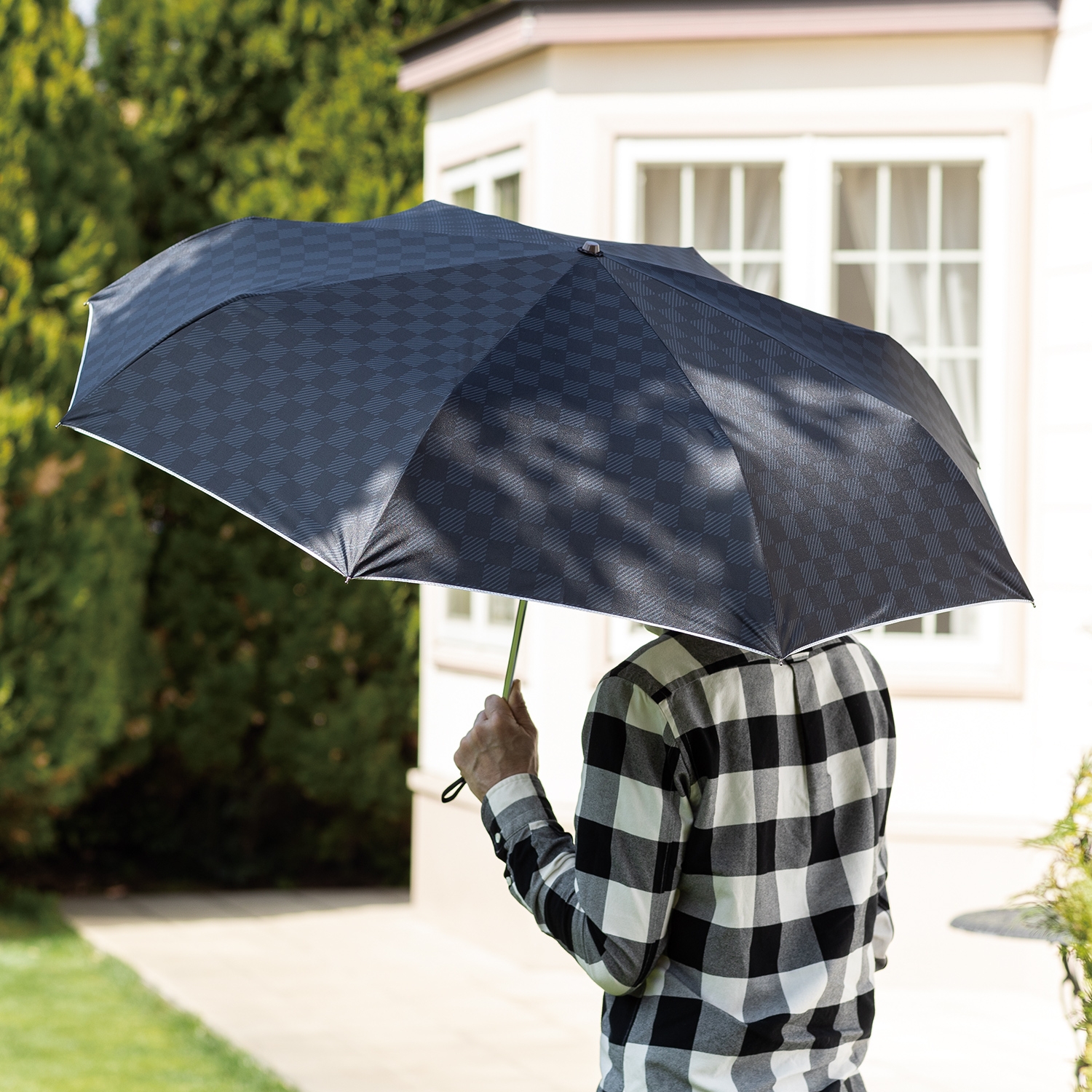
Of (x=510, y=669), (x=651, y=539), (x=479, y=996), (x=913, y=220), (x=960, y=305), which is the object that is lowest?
(x=479, y=996)

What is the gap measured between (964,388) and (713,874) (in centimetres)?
457

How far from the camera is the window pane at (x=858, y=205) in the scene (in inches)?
241

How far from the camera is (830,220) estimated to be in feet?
19.9

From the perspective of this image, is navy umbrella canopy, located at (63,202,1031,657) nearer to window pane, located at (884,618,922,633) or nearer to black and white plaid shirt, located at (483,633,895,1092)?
black and white plaid shirt, located at (483,633,895,1092)

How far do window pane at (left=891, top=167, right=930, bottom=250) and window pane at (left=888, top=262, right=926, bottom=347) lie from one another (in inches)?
3.6

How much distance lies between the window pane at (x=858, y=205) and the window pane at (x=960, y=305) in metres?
0.33

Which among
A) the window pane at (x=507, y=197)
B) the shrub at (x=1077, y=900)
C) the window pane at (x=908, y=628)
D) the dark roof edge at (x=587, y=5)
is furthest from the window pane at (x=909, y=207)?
the shrub at (x=1077, y=900)

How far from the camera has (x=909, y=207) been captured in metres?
6.13

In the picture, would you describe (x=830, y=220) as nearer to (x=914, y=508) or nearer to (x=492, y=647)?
(x=492, y=647)

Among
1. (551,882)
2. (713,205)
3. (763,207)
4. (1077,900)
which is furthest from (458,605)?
(551,882)

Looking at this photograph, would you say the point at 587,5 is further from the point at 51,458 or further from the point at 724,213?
the point at 51,458

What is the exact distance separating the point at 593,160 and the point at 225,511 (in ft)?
8.70

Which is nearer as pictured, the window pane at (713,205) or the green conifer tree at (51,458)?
the window pane at (713,205)

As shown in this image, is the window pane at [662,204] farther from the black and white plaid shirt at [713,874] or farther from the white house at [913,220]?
the black and white plaid shirt at [713,874]
